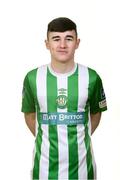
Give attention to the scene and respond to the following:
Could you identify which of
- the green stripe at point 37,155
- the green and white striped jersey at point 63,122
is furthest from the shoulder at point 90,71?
the green stripe at point 37,155

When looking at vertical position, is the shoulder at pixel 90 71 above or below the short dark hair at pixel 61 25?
below

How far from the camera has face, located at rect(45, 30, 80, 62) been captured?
8.46ft

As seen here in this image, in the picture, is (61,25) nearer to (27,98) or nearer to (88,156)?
(27,98)

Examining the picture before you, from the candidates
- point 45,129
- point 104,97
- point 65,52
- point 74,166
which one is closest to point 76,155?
point 74,166

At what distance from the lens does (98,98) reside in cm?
277

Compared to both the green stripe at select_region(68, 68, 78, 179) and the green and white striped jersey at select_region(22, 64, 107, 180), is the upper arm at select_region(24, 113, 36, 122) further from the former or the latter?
the green stripe at select_region(68, 68, 78, 179)

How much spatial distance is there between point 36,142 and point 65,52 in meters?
0.56

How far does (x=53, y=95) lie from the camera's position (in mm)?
2633

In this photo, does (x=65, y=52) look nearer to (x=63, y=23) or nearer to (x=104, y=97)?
(x=63, y=23)

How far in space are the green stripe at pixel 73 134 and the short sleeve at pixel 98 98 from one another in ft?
0.43

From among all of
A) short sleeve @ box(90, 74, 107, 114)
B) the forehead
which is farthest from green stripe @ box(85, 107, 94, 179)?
the forehead

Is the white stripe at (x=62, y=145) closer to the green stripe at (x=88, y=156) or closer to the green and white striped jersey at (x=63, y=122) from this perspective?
the green and white striped jersey at (x=63, y=122)

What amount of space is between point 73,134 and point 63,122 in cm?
9

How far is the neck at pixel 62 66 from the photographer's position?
2631mm
